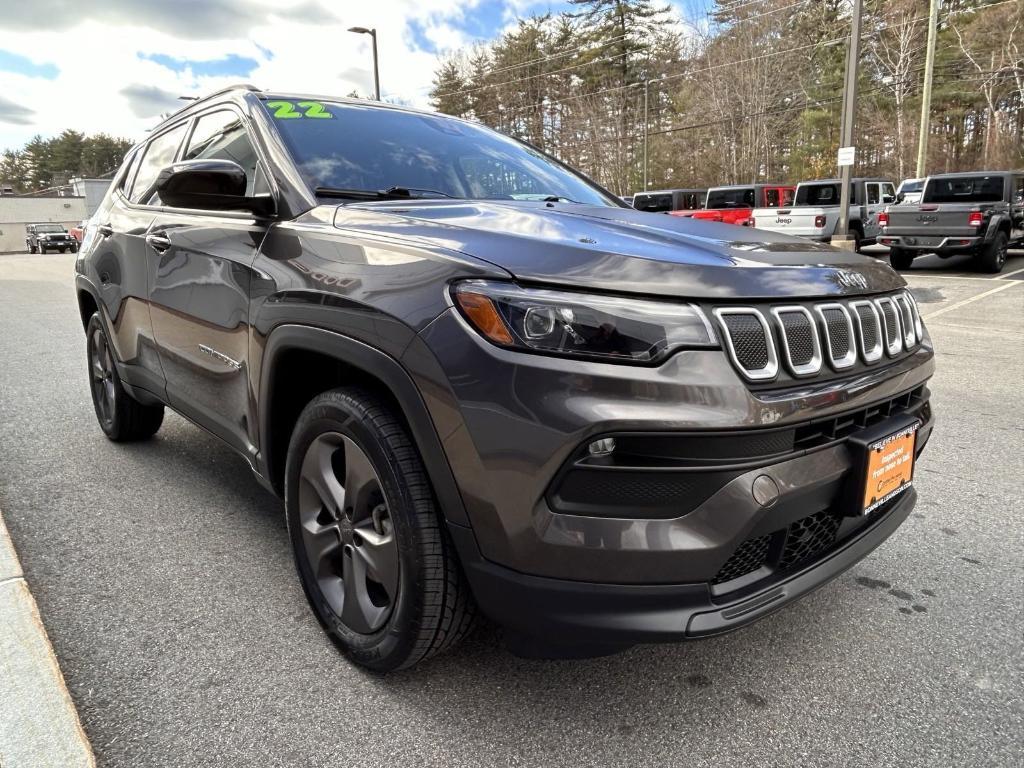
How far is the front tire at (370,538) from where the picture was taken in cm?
172

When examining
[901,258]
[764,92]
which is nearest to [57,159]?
[764,92]

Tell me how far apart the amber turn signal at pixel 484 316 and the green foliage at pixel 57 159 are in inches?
4358

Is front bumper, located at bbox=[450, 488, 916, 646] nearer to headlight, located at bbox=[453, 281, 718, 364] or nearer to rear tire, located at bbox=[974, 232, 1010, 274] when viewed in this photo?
headlight, located at bbox=[453, 281, 718, 364]

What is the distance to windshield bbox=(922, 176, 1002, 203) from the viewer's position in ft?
45.2

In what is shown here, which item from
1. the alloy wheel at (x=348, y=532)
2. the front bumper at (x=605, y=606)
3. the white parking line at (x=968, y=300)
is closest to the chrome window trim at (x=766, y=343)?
the front bumper at (x=605, y=606)

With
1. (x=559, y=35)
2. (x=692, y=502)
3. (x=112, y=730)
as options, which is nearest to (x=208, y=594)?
(x=112, y=730)

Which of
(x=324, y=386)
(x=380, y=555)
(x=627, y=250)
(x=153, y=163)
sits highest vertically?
(x=153, y=163)

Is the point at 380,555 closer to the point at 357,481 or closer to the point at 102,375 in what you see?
the point at 357,481

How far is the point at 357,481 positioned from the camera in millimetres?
1918

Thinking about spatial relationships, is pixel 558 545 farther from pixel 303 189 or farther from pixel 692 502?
pixel 303 189

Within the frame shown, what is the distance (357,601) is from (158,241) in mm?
1909

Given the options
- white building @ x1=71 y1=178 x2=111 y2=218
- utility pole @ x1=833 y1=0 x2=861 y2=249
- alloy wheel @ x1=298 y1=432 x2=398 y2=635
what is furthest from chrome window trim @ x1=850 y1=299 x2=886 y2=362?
white building @ x1=71 y1=178 x2=111 y2=218

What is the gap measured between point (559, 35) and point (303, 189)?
51.5m

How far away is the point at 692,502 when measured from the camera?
148cm
